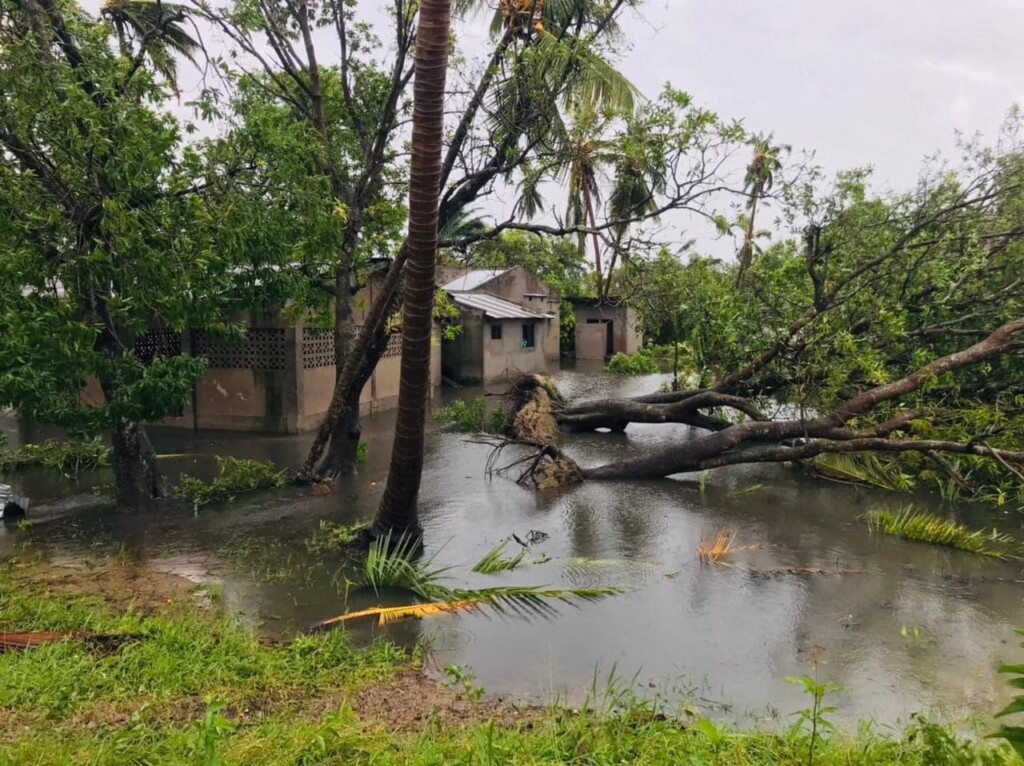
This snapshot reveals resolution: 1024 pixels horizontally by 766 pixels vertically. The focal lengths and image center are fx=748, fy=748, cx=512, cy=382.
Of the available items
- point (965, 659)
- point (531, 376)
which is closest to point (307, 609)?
point (965, 659)

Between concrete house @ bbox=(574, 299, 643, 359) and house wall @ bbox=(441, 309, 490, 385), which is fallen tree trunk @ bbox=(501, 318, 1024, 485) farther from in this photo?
concrete house @ bbox=(574, 299, 643, 359)

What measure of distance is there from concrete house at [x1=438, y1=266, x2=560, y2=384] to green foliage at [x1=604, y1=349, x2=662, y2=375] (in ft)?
8.42

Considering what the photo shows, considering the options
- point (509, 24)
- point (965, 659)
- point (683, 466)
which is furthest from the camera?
point (683, 466)

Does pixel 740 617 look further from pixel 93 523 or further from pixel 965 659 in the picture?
pixel 93 523

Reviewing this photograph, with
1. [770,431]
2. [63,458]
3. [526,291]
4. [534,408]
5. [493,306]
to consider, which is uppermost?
[526,291]

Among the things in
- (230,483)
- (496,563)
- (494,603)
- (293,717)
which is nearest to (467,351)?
(230,483)

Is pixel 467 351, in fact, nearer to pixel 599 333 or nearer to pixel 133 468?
pixel 599 333

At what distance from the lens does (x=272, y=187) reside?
7773mm

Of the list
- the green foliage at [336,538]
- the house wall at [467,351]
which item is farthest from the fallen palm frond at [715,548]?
the house wall at [467,351]

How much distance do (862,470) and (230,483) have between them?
28.2 ft

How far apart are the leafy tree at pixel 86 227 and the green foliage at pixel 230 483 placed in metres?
1.65

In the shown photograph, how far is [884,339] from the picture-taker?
10.6 m

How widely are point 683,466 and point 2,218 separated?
27.9ft

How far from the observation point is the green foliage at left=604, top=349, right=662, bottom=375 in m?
26.9
